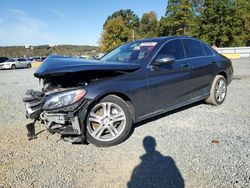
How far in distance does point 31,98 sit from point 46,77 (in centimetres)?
57

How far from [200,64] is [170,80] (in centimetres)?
114

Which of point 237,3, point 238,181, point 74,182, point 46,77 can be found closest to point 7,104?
point 46,77

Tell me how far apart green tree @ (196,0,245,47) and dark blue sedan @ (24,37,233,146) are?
5122 centimetres

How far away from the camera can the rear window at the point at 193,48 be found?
5125mm

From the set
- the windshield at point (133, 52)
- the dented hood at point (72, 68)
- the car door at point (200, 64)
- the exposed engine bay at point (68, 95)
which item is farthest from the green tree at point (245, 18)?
the exposed engine bay at point (68, 95)

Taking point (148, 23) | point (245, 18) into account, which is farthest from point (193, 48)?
point (148, 23)

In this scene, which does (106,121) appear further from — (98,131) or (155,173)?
(155,173)

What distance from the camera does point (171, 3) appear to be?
192 ft

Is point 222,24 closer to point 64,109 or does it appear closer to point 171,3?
point 171,3

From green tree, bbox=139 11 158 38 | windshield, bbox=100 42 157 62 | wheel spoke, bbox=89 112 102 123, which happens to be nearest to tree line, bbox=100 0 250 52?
green tree, bbox=139 11 158 38

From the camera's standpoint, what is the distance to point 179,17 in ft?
190

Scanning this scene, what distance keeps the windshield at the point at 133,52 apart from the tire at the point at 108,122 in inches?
40.2

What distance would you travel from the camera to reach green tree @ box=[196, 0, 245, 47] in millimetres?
51438

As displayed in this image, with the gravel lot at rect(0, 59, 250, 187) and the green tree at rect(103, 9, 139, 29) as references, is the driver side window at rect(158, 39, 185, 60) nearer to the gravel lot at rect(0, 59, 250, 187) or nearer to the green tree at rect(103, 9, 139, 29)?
the gravel lot at rect(0, 59, 250, 187)
